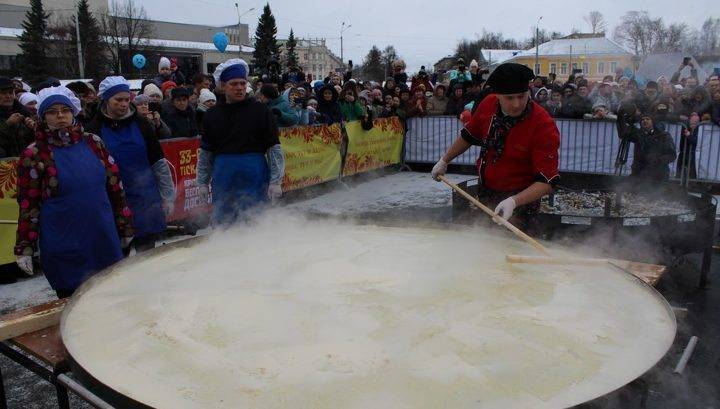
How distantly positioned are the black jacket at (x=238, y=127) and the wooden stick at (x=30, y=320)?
6.13 ft

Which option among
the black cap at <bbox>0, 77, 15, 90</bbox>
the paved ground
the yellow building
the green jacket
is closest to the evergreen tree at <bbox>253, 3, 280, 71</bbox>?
the yellow building

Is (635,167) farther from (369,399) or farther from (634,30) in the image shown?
(634,30)

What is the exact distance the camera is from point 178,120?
276 inches

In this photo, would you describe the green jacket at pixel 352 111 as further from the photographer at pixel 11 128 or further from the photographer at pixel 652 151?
the photographer at pixel 11 128

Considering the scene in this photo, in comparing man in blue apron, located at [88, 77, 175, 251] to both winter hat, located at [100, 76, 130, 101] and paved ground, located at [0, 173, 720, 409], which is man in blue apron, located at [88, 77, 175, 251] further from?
paved ground, located at [0, 173, 720, 409]

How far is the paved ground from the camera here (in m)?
1.79

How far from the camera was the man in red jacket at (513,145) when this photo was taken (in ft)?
10.1

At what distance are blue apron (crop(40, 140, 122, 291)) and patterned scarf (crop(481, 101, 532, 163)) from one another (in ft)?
7.57

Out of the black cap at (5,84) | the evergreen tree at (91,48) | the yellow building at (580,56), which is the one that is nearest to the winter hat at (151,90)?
the black cap at (5,84)

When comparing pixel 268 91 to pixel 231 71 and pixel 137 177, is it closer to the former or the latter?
pixel 231 71

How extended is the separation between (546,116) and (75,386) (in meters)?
2.65

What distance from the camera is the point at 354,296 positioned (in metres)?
2.32

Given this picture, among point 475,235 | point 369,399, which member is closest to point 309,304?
point 369,399

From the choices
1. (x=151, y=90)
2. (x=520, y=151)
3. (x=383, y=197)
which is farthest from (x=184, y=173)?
(x=520, y=151)
